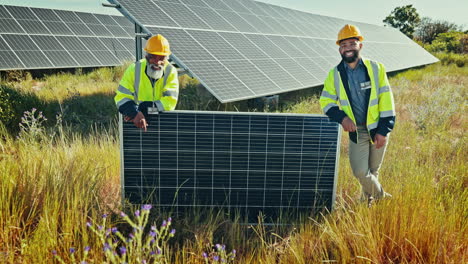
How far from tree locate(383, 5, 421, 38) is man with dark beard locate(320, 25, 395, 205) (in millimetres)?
52380

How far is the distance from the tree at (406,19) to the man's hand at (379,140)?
172 ft

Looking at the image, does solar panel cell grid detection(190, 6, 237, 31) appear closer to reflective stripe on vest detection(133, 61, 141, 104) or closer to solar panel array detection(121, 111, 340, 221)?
Answer: reflective stripe on vest detection(133, 61, 141, 104)


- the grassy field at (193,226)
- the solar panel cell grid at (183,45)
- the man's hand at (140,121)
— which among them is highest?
the solar panel cell grid at (183,45)

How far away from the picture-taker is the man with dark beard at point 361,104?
4320 mm

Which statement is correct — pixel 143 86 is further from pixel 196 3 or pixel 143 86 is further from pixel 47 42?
pixel 47 42

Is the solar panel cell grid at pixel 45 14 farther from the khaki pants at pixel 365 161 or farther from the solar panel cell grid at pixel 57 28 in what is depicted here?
the khaki pants at pixel 365 161

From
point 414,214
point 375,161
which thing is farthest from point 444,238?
point 375,161

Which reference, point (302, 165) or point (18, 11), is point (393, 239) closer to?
point (302, 165)

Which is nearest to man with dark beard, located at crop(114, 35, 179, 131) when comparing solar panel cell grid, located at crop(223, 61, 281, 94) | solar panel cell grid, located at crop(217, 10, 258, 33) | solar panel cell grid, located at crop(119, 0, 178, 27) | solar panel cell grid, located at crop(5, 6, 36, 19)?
solar panel cell grid, located at crop(223, 61, 281, 94)

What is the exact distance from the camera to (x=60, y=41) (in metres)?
→ 16.8

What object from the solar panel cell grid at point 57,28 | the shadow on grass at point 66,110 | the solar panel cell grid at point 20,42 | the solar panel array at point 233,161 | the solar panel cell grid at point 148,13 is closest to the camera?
the solar panel array at point 233,161

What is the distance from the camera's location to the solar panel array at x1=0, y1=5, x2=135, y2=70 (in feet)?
48.4

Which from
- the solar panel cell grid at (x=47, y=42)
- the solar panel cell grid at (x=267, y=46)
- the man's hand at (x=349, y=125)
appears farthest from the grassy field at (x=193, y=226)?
the solar panel cell grid at (x=47, y=42)

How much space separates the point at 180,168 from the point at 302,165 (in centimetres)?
152
